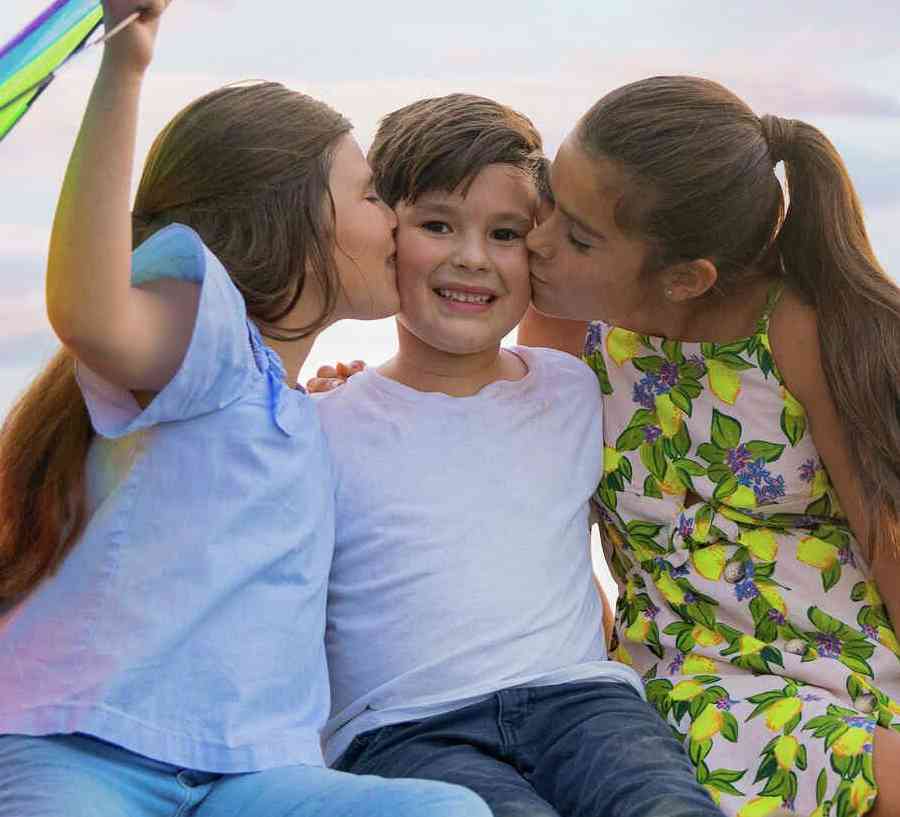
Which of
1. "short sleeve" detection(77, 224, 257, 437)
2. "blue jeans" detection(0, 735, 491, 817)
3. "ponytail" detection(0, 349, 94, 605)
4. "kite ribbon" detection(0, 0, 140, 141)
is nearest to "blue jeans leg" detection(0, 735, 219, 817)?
"blue jeans" detection(0, 735, 491, 817)

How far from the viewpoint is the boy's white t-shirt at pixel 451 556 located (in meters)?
1.62

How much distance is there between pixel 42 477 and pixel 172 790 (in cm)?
35

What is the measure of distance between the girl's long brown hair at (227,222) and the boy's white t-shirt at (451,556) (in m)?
0.19

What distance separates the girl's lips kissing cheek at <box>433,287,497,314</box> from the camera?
1.74 m

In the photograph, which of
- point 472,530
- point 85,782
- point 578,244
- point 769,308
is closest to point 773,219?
point 769,308

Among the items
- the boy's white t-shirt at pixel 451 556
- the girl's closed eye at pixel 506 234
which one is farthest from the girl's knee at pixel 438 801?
the girl's closed eye at pixel 506 234

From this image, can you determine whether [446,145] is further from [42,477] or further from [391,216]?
[42,477]

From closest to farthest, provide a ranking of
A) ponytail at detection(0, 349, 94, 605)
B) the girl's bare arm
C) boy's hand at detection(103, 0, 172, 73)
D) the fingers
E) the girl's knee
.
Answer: boy's hand at detection(103, 0, 172, 73) < the girl's knee < ponytail at detection(0, 349, 94, 605) < the girl's bare arm < the fingers

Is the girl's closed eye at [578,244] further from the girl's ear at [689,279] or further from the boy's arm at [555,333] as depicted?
the boy's arm at [555,333]

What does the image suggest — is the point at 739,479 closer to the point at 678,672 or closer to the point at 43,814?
the point at 678,672

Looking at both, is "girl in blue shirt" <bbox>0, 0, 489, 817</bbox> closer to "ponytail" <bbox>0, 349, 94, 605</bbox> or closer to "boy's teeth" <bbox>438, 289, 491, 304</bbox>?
"ponytail" <bbox>0, 349, 94, 605</bbox>

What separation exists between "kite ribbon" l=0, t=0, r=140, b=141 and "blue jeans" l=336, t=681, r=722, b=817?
0.76 m

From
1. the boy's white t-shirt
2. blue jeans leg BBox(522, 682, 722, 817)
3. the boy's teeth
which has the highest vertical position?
the boy's teeth

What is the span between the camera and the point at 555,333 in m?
1.99
